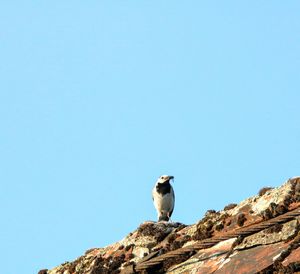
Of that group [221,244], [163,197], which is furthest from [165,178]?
[221,244]

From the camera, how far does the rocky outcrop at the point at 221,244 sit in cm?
1638

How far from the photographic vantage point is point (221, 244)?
1819 cm

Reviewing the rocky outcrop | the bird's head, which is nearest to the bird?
the bird's head

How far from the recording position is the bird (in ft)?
101

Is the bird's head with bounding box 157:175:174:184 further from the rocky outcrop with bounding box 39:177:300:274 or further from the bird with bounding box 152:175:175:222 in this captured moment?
the rocky outcrop with bounding box 39:177:300:274

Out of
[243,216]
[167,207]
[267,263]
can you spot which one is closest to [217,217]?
[243,216]

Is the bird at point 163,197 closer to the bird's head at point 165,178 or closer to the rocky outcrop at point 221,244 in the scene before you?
the bird's head at point 165,178

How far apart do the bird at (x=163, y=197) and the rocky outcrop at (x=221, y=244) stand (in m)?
8.49

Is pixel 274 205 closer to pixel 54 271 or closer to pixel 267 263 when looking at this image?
pixel 267 263

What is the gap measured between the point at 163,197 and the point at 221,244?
41.0 ft

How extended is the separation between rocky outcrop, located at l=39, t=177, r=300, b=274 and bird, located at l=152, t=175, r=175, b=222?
849 cm

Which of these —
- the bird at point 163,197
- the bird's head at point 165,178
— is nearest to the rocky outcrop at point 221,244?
the bird at point 163,197

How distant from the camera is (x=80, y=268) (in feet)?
70.5

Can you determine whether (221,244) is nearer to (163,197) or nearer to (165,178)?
(163,197)
